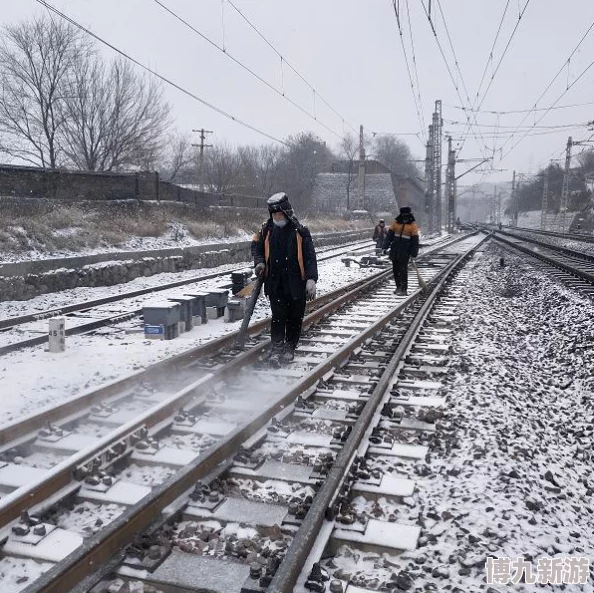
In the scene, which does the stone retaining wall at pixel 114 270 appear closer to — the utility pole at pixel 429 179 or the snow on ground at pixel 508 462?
the snow on ground at pixel 508 462

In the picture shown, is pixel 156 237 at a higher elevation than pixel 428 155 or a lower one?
lower

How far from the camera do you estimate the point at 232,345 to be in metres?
7.91

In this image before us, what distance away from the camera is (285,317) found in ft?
23.8

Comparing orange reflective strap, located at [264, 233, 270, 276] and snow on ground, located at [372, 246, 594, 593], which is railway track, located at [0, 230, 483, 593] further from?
orange reflective strap, located at [264, 233, 270, 276]

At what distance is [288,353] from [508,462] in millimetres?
3381

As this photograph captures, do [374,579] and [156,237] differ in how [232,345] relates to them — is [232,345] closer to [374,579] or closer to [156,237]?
[374,579]

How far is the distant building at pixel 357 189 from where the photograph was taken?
75.6 metres

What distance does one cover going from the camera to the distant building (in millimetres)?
75625

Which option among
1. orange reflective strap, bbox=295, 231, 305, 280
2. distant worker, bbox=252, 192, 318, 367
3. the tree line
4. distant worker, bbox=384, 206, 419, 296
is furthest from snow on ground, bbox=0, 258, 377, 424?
the tree line

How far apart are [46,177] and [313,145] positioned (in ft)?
215

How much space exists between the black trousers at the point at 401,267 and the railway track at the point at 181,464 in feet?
18.8

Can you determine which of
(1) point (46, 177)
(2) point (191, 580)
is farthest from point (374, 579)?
(1) point (46, 177)

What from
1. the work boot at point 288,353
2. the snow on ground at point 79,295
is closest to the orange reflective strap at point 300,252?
the work boot at point 288,353

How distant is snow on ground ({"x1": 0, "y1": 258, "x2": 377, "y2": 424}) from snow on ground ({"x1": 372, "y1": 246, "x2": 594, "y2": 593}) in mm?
3613
